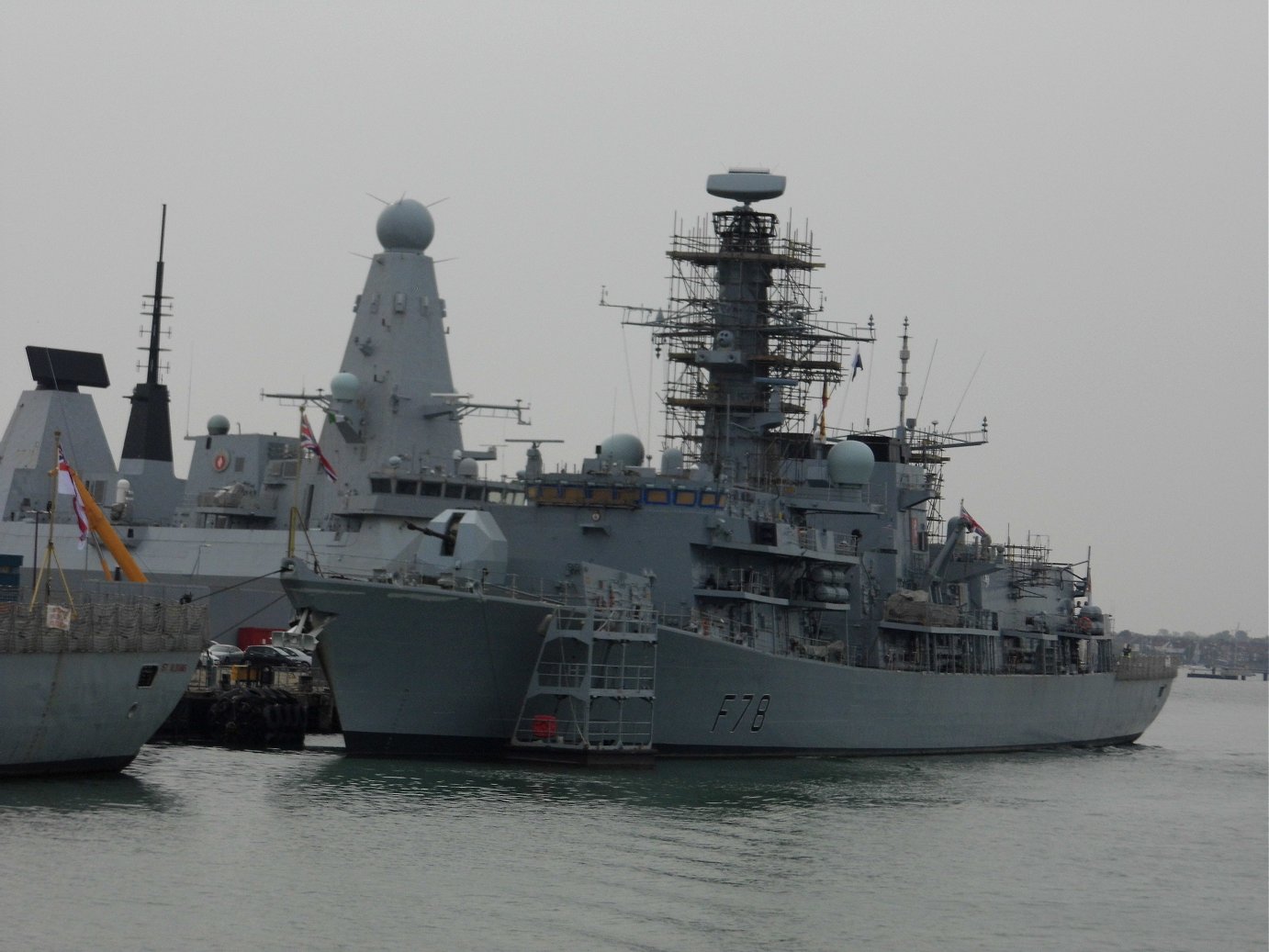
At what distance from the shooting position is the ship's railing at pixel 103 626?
2575cm

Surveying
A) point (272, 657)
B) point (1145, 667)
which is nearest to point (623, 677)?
point (272, 657)

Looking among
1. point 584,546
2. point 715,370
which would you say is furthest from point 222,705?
point 715,370

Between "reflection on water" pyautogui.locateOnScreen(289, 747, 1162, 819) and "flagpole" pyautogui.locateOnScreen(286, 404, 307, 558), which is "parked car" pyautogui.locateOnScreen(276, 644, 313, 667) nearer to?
"flagpole" pyautogui.locateOnScreen(286, 404, 307, 558)

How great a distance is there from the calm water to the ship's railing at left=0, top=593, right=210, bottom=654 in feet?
6.66

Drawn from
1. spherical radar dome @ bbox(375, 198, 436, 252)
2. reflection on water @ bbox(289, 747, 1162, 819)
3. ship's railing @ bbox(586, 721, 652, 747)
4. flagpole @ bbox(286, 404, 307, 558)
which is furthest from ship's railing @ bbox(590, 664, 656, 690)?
spherical radar dome @ bbox(375, 198, 436, 252)

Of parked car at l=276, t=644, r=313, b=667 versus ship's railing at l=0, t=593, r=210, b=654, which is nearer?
ship's railing at l=0, t=593, r=210, b=654

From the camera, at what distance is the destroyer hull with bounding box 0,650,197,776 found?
25734mm

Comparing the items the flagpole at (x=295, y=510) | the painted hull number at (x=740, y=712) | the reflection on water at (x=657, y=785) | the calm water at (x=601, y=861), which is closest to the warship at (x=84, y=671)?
the calm water at (x=601, y=861)

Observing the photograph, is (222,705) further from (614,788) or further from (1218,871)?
(1218,871)

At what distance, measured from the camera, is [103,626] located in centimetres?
2734

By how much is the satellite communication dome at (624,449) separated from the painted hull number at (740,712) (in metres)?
7.70

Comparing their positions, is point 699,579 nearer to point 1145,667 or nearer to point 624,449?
point 624,449

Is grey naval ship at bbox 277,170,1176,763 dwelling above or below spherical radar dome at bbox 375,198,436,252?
below

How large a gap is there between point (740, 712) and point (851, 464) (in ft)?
26.7
